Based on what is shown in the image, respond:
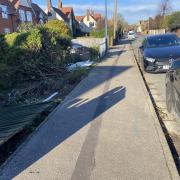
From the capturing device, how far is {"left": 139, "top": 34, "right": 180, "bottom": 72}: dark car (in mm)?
12812

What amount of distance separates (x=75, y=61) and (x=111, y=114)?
504 inches

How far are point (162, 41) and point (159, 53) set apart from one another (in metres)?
1.97

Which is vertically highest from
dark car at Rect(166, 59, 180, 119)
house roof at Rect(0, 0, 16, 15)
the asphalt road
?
house roof at Rect(0, 0, 16, 15)

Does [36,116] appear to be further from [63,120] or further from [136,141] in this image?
[136,141]

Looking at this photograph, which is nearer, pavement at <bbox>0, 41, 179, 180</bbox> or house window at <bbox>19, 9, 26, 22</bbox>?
pavement at <bbox>0, 41, 179, 180</bbox>

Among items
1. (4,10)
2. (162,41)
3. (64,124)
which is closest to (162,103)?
(64,124)

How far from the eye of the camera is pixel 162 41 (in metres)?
14.9

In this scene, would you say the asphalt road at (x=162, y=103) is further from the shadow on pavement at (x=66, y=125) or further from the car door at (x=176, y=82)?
the shadow on pavement at (x=66, y=125)

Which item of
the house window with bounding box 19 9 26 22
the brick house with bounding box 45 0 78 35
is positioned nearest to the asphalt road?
the house window with bounding box 19 9 26 22

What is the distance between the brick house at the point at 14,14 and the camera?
39550 mm

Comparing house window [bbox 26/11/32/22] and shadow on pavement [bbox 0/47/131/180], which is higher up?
house window [bbox 26/11/32/22]

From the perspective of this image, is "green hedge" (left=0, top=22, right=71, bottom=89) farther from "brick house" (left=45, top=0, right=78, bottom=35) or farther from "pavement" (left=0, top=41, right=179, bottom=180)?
"brick house" (left=45, top=0, right=78, bottom=35)

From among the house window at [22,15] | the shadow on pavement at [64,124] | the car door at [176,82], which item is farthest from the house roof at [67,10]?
the car door at [176,82]

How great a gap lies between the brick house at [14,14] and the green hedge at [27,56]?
2585 centimetres
